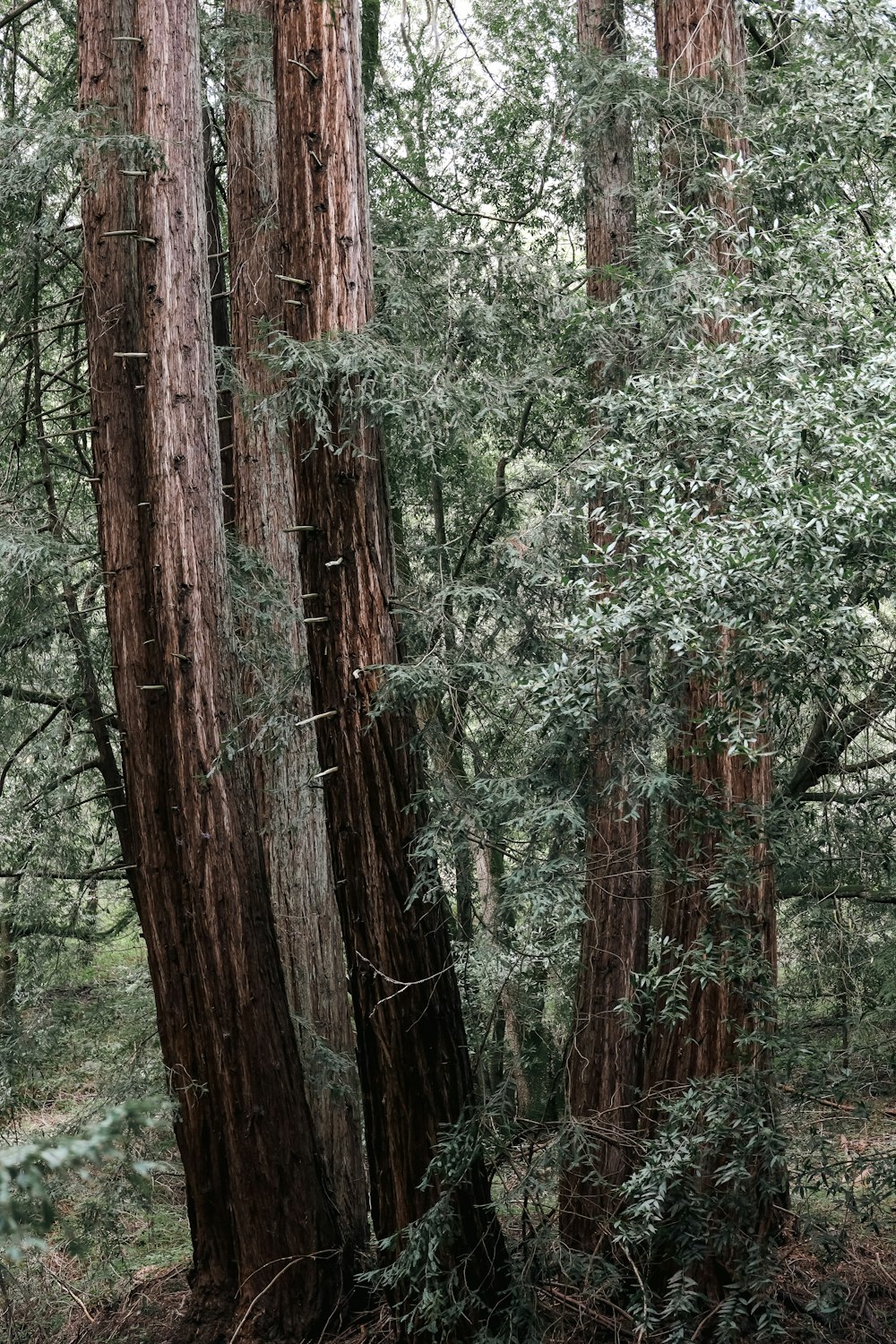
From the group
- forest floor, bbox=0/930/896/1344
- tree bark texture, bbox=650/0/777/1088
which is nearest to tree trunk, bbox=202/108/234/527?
tree bark texture, bbox=650/0/777/1088

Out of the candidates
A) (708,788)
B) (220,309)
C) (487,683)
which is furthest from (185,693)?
(220,309)

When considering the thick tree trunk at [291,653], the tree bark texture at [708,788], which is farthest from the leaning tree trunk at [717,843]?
the thick tree trunk at [291,653]

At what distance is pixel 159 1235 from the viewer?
29.7ft

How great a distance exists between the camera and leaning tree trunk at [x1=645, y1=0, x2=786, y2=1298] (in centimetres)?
495

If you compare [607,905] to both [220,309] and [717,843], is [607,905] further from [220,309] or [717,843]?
[220,309]

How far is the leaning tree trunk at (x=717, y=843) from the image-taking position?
495 cm

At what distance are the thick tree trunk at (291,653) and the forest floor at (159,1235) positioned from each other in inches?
39.2

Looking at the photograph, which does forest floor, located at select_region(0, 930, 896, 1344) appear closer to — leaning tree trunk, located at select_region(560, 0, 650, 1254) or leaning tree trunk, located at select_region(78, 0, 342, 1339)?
leaning tree trunk, located at select_region(78, 0, 342, 1339)

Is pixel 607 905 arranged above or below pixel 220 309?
below

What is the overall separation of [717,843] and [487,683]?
3.87 ft

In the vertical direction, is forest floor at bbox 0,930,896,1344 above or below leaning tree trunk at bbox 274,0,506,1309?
below

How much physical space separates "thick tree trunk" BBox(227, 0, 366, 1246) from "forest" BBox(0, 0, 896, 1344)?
0.10ft

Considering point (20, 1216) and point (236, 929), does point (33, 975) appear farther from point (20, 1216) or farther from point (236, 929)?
point (20, 1216)

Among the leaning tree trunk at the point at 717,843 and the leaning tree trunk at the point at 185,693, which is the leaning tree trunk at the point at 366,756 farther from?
the leaning tree trunk at the point at 717,843
